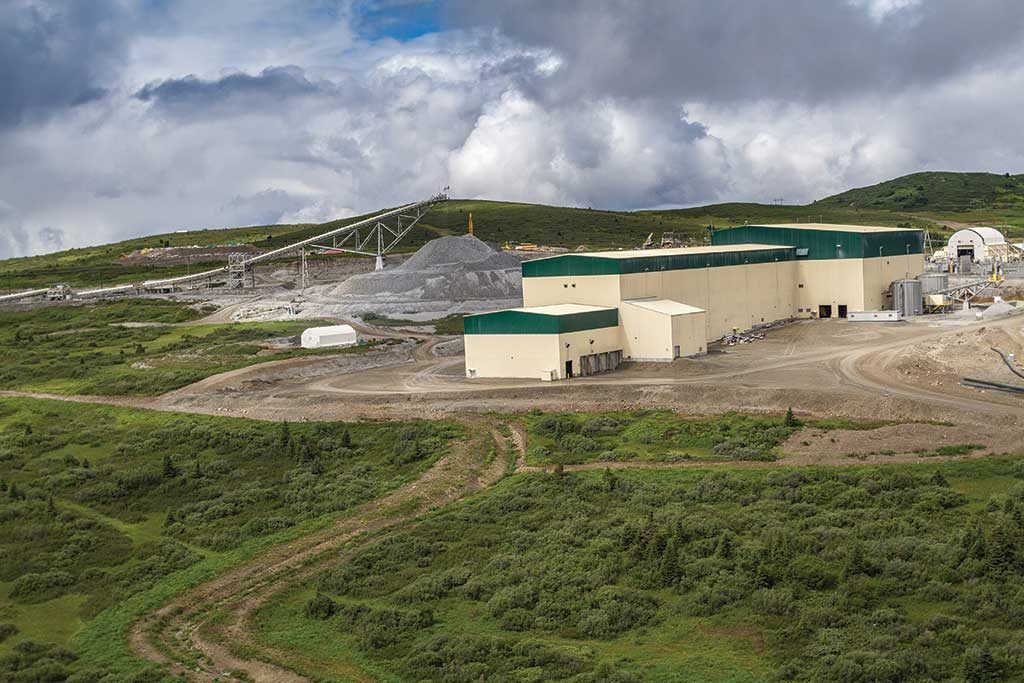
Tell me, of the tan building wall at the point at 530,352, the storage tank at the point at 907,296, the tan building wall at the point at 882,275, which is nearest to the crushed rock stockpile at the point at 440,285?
the tan building wall at the point at 882,275

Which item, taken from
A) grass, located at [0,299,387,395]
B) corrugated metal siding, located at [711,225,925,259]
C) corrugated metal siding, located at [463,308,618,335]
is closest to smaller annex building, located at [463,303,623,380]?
corrugated metal siding, located at [463,308,618,335]

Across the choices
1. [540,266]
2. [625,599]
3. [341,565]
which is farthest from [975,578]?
[540,266]

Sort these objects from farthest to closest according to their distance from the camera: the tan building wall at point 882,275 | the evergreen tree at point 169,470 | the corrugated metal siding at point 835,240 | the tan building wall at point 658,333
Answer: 1. the tan building wall at point 882,275
2. the corrugated metal siding at point 835,240
3. the tan building wall at point 658,333
4. the evergreen tree at point 169,470

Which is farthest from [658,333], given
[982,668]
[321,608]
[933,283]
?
[982,668]

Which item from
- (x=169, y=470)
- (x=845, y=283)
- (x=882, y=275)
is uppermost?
(x=882, y=275)

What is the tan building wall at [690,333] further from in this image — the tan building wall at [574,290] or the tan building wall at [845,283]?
the tan building wall at [845,283]

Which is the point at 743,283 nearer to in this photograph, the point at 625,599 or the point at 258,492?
the point at 258,492

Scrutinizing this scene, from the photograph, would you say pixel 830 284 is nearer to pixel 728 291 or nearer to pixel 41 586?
pixel 728 291
